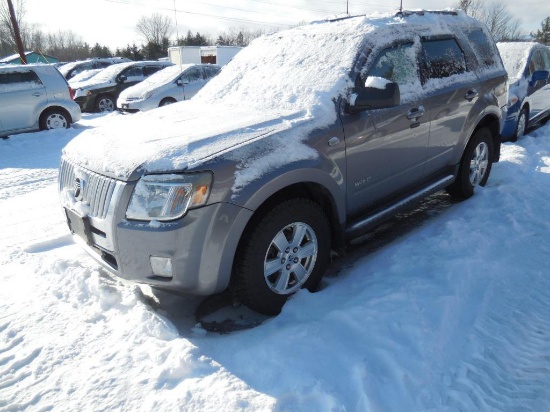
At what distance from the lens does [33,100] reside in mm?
9758

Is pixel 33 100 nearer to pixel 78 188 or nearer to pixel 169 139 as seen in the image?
pixel 78 188

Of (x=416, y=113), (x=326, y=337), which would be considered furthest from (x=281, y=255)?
(x=416, y=113)

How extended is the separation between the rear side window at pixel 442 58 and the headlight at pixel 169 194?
2553 millimetres

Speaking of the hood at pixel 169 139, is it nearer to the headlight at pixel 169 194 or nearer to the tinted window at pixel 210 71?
the headlight at pixel 169 194

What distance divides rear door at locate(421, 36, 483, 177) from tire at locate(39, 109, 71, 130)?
9176 mm

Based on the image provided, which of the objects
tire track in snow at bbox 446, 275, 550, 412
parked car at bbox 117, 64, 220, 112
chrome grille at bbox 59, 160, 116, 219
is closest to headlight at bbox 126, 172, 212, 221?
chrome grille at bbox 59, 160, 116, 219

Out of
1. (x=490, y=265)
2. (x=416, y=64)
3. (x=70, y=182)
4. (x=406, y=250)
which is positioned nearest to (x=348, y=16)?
(x=416, y=64)

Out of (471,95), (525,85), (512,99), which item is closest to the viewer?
(471,95)

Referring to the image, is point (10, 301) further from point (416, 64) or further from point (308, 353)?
point (416, 64)

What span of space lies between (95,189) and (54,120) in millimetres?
8861

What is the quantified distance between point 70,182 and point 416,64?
3007 millimetres

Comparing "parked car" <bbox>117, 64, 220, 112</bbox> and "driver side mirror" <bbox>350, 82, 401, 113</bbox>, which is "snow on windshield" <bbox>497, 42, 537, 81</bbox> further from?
"parked car" <bbox>117, 64, 220, 112</bbox>

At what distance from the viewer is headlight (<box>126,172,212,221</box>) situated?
7.72 feet

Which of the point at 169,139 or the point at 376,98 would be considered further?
the point at 376,98
